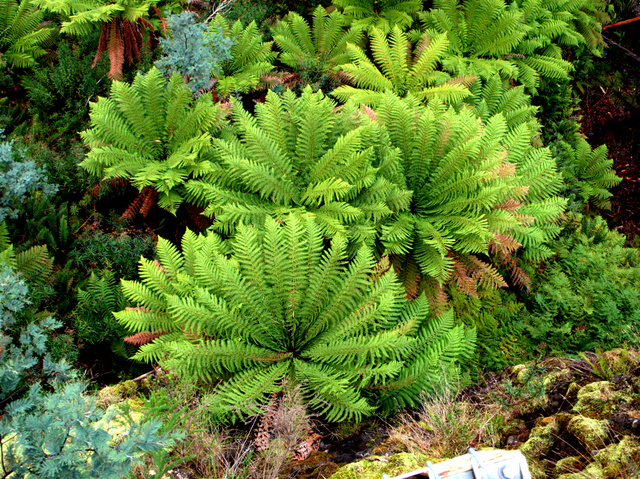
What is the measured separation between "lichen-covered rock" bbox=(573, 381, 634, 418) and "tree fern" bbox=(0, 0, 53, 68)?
21.6ft

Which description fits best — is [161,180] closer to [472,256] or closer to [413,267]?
[413,267]

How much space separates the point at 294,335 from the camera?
12.1 ft

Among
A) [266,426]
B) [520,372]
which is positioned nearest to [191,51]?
[266,426]

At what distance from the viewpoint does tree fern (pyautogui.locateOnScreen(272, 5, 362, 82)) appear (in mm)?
5891

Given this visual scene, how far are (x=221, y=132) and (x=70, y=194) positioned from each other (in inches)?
72.9

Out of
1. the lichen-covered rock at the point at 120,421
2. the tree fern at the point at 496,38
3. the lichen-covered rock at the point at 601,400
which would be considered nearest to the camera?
the lichen-covered rock at the point at 120,421

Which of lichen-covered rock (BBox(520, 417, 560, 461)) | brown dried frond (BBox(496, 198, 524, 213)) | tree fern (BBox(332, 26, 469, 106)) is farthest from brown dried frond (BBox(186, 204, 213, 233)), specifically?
lichen-covered rock (BBox(520, 417, 560, 461))

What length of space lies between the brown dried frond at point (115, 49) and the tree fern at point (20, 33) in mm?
877

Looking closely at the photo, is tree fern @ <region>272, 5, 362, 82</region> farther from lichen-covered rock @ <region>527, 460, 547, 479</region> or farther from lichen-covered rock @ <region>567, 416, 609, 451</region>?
lichen-covered rock @ <region>527, 460, 547, 479</region>

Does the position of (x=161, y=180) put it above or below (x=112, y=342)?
above

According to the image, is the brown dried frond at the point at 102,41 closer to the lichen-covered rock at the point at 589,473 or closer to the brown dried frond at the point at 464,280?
the brown dried frond at the point at 464,280

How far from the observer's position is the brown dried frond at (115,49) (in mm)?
5102

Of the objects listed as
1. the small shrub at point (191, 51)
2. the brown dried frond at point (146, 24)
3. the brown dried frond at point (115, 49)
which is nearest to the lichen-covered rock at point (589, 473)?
the small shrub at point (191, 51)

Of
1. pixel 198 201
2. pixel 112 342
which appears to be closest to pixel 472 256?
pixel 198 201
